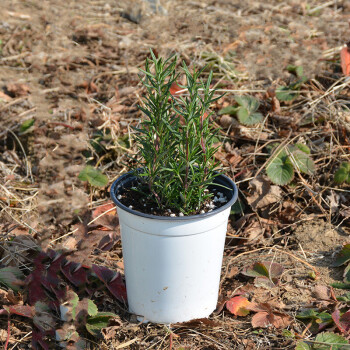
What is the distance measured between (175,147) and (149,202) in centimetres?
23

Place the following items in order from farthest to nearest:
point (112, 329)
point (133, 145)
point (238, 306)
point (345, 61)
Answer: point (345, 61)
point (133, 145)
point (238, 306)
point (112, 329)

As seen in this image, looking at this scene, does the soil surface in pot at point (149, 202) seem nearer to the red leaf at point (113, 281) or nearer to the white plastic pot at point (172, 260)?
the white plastic pot at point (172, 260)

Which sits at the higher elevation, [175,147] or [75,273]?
[175,147]

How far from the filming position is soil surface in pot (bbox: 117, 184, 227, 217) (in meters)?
1.69

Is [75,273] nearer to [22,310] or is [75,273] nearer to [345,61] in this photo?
[22,310]

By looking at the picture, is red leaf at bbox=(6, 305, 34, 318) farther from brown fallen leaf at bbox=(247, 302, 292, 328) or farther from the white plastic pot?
brown fallen leaf at bbox=(247, 302, 292, 328)

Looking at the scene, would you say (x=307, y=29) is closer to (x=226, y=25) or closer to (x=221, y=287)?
(x=226, y=25)

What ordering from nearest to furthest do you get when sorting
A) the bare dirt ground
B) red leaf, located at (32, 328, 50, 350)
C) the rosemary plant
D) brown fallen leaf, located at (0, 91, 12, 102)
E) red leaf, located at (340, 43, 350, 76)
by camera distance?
the rosemary plant < red leaf, located at (32, 328, 50, 350) < the bare dirt ground < red leaf, located at (340, 43, 350, 76) < brown fallen leaf, located at (0, 91, 12, 102)

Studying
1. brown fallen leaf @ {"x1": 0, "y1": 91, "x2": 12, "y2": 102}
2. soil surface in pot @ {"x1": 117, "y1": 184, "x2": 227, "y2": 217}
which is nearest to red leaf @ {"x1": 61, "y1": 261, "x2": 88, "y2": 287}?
soil surface in pot @ {"x1": 117, "y1": 184, "x2": 227, "y2": 217}

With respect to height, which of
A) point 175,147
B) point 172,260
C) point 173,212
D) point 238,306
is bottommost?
point 238,306

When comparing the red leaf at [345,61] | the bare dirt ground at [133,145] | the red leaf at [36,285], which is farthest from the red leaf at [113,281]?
the red leaf at [345,61]

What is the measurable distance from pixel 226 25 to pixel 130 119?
1.50 metres

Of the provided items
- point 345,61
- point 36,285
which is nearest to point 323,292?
point 36,285

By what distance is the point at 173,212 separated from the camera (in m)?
1.69
